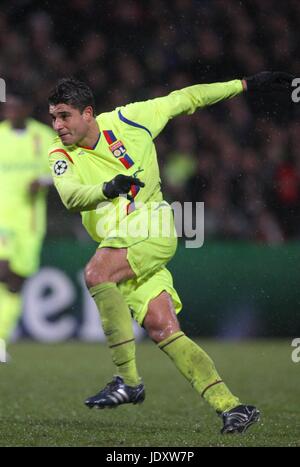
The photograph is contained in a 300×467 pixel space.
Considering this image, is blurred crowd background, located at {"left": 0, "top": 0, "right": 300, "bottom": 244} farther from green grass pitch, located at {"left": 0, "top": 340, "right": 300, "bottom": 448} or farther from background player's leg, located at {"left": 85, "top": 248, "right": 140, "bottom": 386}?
background player's leg, located at {"left": 85, "top": 248, "right": 140, "bottom": 386}

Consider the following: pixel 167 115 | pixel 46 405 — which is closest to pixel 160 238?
pixel 167 115

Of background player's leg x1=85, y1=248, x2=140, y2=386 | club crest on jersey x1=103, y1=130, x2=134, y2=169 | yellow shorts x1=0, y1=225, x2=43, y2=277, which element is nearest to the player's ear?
club crest on jersey x1=103, y1=130, x2=134, y2=169

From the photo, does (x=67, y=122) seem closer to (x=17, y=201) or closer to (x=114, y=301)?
(x=114, y=301)

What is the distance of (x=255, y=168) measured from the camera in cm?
1148

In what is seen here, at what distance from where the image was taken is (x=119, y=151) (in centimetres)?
514

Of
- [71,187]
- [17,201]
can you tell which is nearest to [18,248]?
[17,201]

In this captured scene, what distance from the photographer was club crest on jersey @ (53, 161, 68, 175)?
16.3 feet

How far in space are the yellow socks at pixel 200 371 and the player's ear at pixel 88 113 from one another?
3.85ft

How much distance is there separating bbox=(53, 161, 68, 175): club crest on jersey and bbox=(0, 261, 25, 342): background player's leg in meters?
4.25

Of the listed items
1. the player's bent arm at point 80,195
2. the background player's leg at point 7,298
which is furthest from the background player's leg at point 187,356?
the background player's leg at point 7,298

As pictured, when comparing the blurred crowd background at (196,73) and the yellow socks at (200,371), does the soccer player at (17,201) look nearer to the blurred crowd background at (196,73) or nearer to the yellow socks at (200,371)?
the blurred crowd background at (196,73)

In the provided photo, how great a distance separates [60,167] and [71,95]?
0.37 metres

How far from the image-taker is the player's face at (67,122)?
500 centimetres

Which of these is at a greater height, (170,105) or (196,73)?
(196,73)
